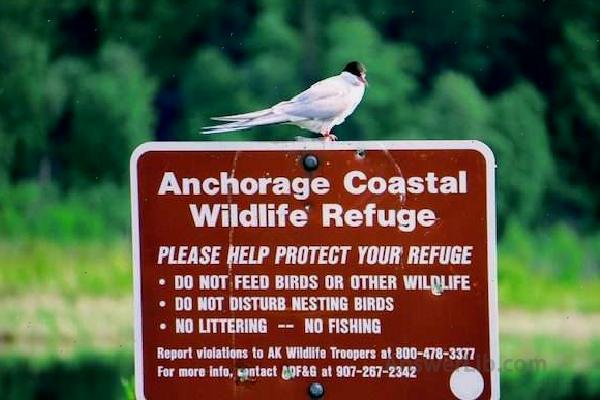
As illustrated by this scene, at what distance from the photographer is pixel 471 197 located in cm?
168

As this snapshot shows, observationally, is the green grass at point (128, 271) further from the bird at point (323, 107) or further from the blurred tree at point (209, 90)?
Answer: the bird at point (323, 107)

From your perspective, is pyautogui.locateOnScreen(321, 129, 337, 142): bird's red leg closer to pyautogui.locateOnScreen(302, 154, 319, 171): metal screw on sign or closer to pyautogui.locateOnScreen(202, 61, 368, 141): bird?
pyautogui.locateOnScreen(202, 61, 368, 141): bird

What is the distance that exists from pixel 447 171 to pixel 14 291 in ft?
7.52

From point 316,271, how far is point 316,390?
15 cm

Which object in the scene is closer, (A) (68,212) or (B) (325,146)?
(B) (325,146)

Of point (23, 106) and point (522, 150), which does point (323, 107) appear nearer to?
point (522, 150)

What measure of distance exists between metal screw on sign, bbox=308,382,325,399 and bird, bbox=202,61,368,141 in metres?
0.35

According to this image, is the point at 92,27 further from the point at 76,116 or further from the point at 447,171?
the point at 447,171

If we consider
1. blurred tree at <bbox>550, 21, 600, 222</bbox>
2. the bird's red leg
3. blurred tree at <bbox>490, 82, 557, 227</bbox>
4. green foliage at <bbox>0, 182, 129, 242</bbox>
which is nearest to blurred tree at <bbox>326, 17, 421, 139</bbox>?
blurred tree at <bbox>490, 82, 557, 227</bbox>

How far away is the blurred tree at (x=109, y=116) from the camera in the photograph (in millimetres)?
3746

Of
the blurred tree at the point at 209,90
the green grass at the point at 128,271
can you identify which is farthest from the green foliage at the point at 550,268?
the blurred tree at the point at 209,90

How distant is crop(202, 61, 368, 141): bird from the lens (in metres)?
1.86

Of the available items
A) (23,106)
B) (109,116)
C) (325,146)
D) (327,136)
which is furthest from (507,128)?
(325,146)

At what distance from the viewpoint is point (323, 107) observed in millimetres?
1864
